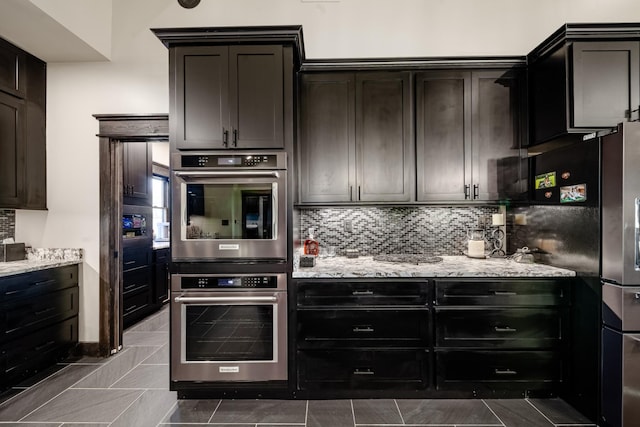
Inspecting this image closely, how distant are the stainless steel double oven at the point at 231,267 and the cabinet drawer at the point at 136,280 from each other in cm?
186

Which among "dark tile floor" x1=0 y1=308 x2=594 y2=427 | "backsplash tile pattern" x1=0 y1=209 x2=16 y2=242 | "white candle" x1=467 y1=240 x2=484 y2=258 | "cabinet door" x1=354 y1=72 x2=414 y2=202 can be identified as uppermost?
"cabinet door" x1=354 y1=72 x2=414 y2=202

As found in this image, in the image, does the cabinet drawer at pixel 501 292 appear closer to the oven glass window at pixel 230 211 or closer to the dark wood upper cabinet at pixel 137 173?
the oven glass window at pixel 230 211

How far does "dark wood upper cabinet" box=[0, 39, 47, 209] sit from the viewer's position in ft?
9.06

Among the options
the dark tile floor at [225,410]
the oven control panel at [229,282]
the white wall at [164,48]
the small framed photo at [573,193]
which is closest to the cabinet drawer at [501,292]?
the small framed photo at [573,193]

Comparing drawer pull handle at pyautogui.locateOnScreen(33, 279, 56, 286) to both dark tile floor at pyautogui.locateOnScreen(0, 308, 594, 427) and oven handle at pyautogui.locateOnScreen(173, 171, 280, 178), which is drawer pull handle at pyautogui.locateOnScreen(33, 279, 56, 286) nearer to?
dark tile floor at pyautogui.locateOnScreen(0, 308, 594, 427)

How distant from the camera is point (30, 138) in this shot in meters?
2.99

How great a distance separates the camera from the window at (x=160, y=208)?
18.6ft

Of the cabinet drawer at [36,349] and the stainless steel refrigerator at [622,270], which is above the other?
the stainless steel refrigerator at [622,270]

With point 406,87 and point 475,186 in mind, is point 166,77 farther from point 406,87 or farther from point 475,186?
point 475,186

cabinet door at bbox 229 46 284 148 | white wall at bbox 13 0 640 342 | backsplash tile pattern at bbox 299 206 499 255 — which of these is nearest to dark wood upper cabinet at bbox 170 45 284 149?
cabinet door at bbox 229 46 284 148

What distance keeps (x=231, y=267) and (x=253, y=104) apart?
3.85 feet

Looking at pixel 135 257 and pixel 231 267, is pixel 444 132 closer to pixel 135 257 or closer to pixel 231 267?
pixel 231 267

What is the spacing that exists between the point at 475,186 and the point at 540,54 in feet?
3.57

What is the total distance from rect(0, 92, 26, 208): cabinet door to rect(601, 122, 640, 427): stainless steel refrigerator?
4411mm
